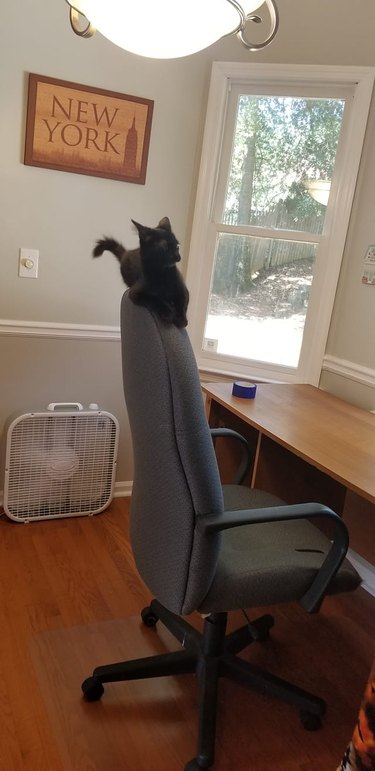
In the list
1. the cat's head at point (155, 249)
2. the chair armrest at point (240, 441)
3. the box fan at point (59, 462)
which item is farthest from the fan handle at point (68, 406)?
the cat's head at point (155, 249)

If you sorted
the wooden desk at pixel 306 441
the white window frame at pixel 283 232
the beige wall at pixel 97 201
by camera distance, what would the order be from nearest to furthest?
the wooden desk at pixel 306 441 < the beige wall at pixel 97 201 < the white window frame at pixel 283 232

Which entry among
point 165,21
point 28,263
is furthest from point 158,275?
point 28,263

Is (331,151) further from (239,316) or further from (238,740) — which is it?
(238,740)

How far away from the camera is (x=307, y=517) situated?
1.27 meters

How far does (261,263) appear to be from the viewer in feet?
8.57

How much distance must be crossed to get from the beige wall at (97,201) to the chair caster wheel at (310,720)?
3.83 ft

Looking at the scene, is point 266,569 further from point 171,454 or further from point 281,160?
point 281,160

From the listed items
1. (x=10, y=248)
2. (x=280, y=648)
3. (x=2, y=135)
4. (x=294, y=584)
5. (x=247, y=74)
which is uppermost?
(x=247, y=74)

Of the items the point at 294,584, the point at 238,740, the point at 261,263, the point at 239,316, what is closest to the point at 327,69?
the point at 261,263

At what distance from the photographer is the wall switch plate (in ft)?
7.64

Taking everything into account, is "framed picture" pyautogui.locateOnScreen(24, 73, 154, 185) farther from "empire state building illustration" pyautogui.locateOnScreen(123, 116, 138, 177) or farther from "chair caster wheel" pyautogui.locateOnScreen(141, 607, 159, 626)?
"chair caster wheel" pyautogui.locateOnScreen(141, 607, 159, 626)

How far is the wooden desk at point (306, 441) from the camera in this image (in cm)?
167

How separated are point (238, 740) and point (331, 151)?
2203 mm

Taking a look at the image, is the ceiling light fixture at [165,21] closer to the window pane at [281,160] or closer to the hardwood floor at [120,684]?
the window pane at [281,160]
